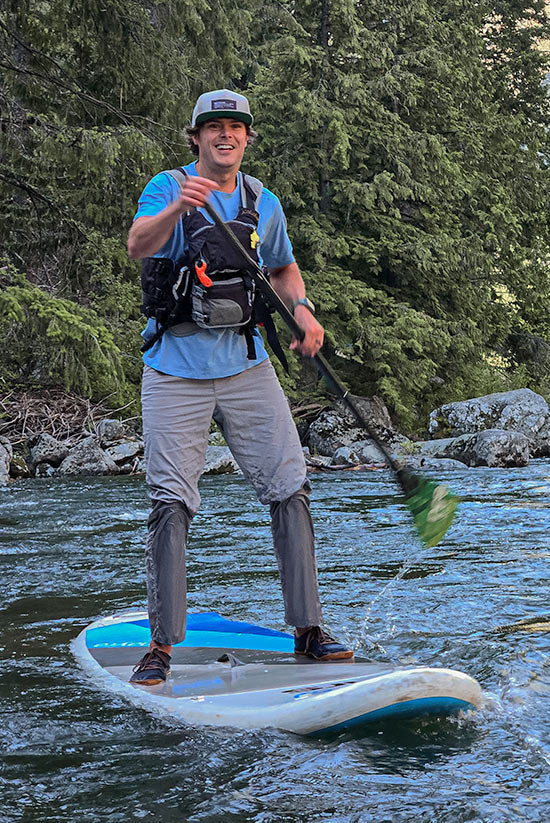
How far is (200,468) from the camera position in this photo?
3.46 meters

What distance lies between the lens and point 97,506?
8.60 meters

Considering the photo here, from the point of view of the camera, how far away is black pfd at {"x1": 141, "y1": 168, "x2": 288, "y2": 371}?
10.8ft

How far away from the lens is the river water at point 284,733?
7.43ft

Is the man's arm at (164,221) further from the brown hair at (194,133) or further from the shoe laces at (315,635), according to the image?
the shoe laces at (315,635)

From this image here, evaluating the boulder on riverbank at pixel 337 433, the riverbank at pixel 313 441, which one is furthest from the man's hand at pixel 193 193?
the boulder on riverbank at pixel 337 433

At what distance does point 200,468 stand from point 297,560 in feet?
1.54

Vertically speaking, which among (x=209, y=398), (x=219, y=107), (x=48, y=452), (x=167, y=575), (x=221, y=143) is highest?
(x=219, y=107)

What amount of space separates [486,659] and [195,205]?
1.83 meters

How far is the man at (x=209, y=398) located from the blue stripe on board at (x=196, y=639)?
0.66 ft

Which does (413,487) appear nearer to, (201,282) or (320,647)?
(320,647)

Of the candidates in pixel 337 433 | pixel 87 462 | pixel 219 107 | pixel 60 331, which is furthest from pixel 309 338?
pixel 337 433

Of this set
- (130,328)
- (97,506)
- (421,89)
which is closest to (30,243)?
(130,328)

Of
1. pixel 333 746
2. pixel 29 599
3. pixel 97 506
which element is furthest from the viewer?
pixel 97 506

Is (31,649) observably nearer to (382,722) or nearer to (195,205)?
(382,722)
